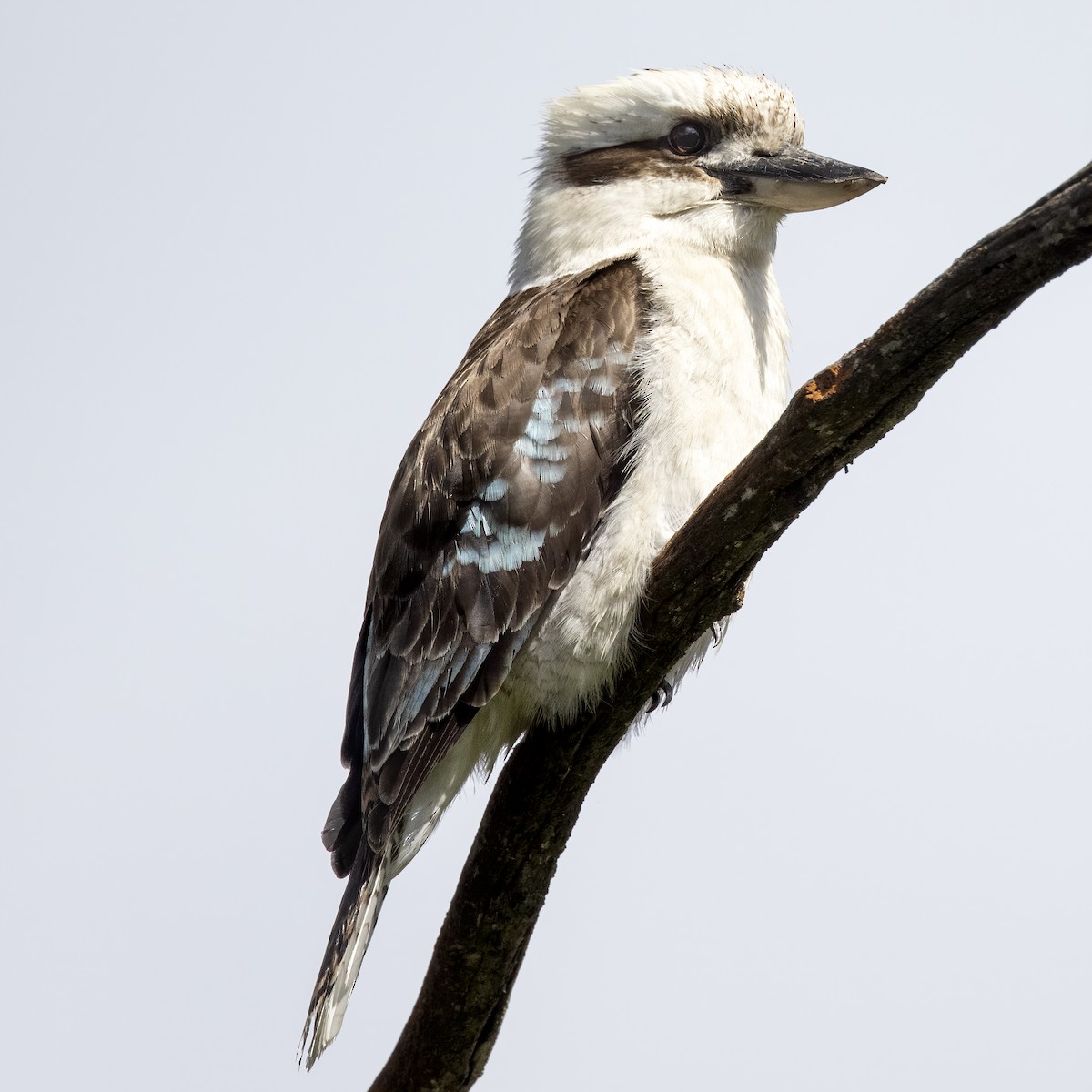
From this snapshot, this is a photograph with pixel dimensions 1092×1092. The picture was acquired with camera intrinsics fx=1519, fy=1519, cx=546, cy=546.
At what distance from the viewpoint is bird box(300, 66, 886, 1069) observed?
4203 millimetres

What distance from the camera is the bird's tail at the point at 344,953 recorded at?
4.20m

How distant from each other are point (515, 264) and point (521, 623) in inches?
65.7

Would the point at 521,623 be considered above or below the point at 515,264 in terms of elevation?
below

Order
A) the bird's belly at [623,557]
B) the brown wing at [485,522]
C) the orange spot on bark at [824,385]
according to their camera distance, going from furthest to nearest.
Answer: the brown wing at [485,522]
the bird's belly at [623,557]
the orange spot on bark at [824,385]

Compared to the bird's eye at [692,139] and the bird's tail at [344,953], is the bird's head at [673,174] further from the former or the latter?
the bird's tail at [344,953]

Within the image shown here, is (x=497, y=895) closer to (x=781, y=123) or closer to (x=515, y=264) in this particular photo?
(x=515, y=264)

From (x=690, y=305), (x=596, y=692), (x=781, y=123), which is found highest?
(x=781, y=123)

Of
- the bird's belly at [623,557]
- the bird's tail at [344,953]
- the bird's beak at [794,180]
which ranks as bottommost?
the bird's tail at [344,953]

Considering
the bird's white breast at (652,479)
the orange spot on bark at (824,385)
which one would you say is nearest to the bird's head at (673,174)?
the bird's white breast at (652,479)

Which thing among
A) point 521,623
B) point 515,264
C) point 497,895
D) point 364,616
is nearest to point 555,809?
point 497,895

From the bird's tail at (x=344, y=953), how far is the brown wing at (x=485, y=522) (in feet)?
0.30

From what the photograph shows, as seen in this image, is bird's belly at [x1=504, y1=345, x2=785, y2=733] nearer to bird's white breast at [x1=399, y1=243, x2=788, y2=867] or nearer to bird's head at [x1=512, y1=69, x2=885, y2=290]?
bird's white breast at [x1=399, y1=243, x2=788, y2=867]

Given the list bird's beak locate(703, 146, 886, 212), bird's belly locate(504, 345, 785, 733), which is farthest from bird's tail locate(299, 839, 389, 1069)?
bird's beak locate(703, 146, 886, 212)

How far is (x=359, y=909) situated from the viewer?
426cm
